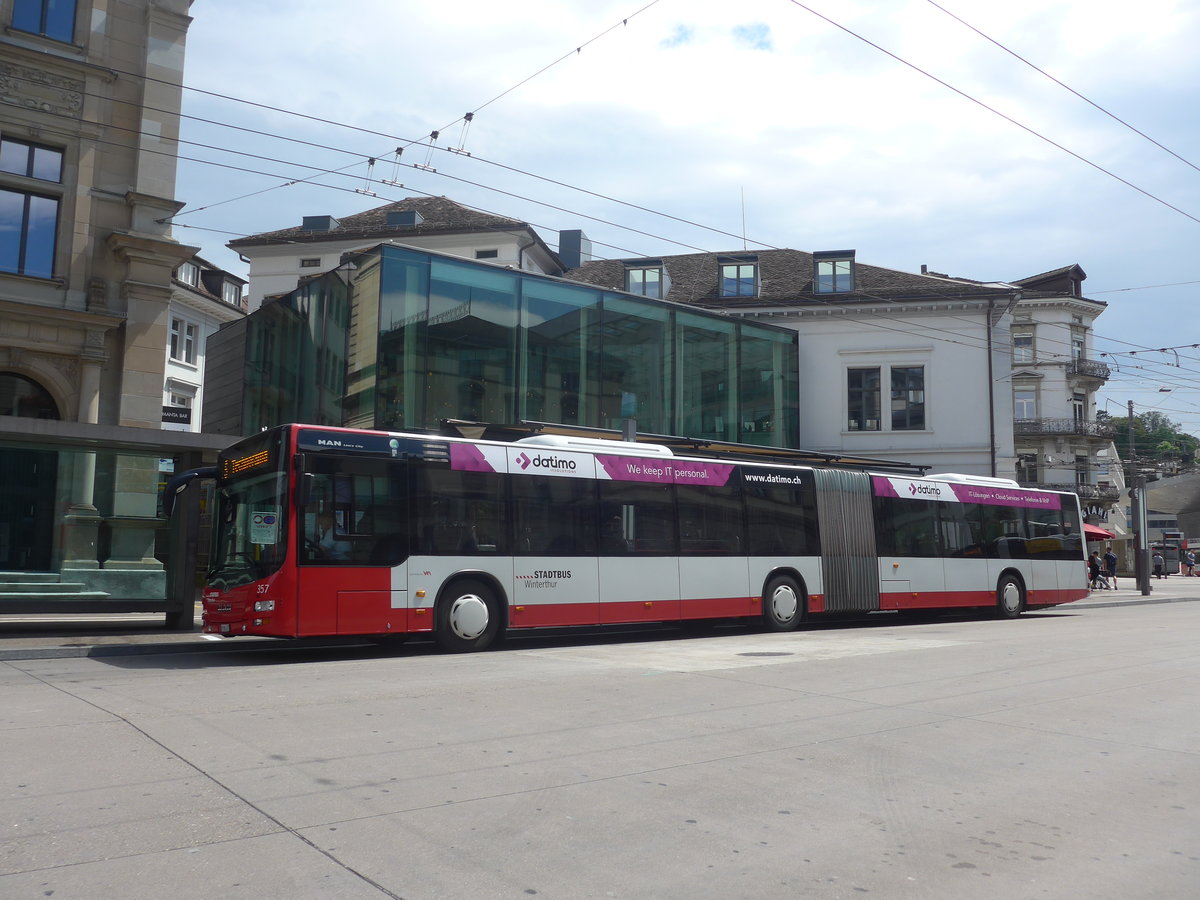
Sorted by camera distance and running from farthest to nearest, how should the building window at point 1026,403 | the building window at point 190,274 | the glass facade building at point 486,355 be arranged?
the building window at point 1026,403
the building window at point 190,274
the glass facade building at point 486,355

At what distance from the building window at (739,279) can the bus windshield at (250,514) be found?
2587 centimetres

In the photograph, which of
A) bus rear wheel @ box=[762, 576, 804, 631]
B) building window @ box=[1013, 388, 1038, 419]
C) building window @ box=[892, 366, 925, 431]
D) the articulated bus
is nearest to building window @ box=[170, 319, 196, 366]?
building window @ box=[892, 366, 925, 431]

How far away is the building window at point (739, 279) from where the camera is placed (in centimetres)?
3716

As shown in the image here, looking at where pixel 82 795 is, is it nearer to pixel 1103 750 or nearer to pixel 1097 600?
pixel 1103 750

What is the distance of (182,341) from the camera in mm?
49500

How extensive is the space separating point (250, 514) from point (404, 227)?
127 feet

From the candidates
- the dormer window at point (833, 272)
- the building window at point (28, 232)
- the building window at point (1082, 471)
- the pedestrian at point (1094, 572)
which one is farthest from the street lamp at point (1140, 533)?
the building window at point (28, 232)

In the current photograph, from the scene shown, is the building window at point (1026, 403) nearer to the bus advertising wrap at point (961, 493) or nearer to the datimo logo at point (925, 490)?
the bus advertising wrap at point (961, 493)

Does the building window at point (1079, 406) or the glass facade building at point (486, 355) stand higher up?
the building window at point (1079, 406)

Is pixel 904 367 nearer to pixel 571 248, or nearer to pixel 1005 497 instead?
pixel 1005 497

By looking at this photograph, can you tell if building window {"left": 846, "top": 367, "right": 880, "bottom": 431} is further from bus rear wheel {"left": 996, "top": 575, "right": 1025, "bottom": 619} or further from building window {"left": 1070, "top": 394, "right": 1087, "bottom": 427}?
building window {"left": 1070, "top": 394, "right": 1087, "bottom": 427}

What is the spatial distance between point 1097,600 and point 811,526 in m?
18.1

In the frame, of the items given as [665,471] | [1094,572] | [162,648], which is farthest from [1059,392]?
[162,648]

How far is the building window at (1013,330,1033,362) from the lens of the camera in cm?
6602
